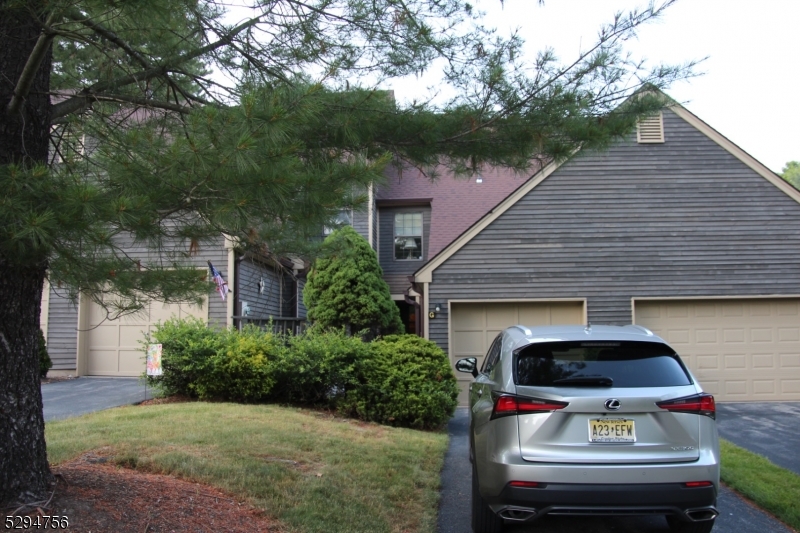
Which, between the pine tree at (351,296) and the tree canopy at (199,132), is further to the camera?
the pine tree at (351,296)

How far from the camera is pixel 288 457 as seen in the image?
6.86m

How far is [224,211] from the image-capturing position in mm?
3807

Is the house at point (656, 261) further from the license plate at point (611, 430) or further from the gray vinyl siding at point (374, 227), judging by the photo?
the license plate at point (611, 430)

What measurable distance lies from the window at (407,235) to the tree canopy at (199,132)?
12.9 meters

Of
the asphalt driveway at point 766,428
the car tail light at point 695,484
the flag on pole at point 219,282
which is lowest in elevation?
the asphalt driveway at point 766,428

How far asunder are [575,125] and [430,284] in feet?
28.3

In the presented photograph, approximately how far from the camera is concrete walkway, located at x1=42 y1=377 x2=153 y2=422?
33.9 ft

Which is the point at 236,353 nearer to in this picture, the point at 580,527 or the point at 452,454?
the point at 452,454

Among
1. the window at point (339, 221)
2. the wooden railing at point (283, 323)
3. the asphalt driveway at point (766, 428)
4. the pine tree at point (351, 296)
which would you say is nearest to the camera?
the window at point (339, 221)

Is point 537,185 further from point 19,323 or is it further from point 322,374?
point 19,323

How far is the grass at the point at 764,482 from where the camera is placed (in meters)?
6.03

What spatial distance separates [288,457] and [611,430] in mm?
3608

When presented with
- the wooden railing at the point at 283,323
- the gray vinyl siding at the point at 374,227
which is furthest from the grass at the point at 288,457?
the gray vinyl siding at the point at 374,227

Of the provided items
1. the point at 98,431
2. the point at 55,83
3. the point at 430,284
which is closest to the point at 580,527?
the point at 98,431
